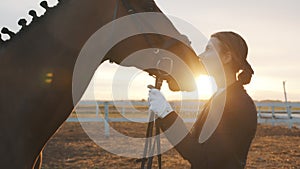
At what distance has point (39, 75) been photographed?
2467mm

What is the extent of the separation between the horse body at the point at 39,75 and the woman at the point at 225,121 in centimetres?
90

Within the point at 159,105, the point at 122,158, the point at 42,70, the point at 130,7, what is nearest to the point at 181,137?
the point at 159,105

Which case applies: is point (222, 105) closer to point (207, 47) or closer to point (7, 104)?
point (207, 47)

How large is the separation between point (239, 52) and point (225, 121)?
58 cm

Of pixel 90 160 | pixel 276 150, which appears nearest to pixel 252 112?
pixel 90 160

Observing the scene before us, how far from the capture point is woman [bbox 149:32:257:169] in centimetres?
329

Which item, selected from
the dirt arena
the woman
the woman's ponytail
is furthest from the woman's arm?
the dirt arena

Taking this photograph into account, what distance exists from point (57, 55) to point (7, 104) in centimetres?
40

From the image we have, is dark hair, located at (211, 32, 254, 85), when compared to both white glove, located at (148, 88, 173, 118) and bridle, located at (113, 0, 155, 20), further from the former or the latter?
bridle, located at (113, 0, 155, 20)

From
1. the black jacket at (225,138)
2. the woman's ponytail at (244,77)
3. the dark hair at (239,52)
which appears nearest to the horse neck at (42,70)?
the black jacket at (225,138)

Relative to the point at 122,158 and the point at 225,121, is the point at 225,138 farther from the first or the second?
the point at 122,158

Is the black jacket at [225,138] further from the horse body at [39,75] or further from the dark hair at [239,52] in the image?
the horse body at [39,75]

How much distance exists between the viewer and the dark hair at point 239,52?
135 inches

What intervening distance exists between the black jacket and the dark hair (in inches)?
6.8
